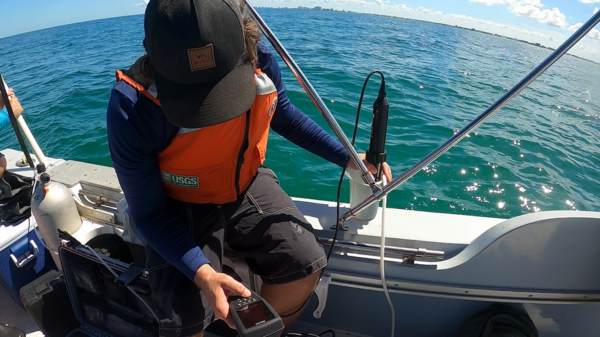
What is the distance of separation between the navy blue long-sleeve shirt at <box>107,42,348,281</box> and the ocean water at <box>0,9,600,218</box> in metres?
2.49

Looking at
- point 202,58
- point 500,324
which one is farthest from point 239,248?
point 500,324

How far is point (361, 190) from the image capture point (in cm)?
171

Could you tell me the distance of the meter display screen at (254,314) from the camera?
109 cm

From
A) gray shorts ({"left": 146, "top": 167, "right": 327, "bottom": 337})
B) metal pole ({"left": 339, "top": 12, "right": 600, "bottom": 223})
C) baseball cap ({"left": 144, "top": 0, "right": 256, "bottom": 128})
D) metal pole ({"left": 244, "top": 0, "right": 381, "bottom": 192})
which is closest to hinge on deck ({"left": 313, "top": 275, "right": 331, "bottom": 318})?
gray shorts ({"left": 146, "top": 167, "right": 327, "bottom": 337})

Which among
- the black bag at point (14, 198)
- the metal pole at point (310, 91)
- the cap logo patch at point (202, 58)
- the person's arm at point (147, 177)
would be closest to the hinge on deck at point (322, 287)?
the metal pole at point (310, 91)

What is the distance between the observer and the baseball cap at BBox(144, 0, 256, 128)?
0.96 meters

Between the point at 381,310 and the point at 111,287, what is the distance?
4.32 feet

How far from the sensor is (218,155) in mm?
1392

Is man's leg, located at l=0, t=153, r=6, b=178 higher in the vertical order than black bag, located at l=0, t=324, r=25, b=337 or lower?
higher

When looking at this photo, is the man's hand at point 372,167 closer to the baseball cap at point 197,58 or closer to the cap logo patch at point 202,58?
the baseball cap at point 197,58

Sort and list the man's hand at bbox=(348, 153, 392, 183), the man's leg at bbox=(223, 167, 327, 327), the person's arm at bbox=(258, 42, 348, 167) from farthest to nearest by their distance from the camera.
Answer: the person's arm at bbox=(258, 42, 348, 167) < the man's hand at bbox=(348, 153, 392, 183) < the man's leg at bbox=(223, 167, 327, 327)

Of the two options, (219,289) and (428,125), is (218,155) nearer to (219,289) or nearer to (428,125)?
(219,289)

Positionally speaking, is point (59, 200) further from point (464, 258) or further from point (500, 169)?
point (500, 169)

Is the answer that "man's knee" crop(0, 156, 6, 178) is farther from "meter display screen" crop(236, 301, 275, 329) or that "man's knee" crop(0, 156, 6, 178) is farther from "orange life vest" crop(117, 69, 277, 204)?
"meter display screen" crop(236, 301, 275, 329)
